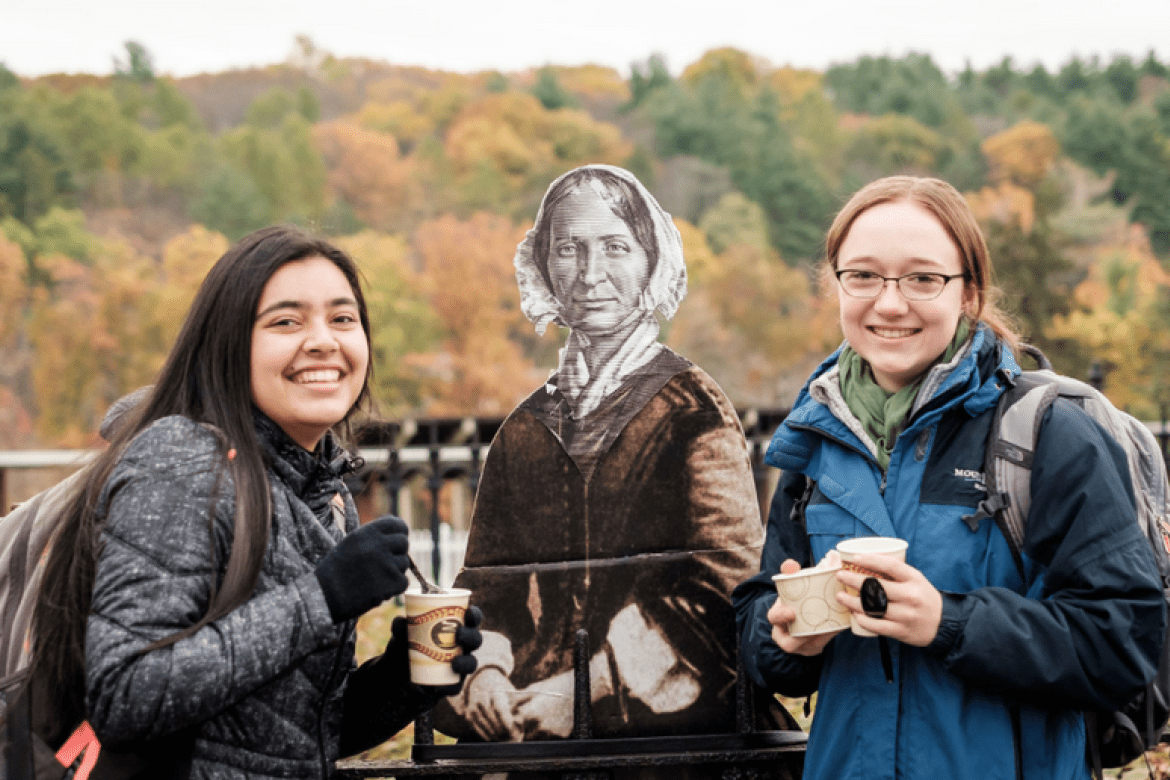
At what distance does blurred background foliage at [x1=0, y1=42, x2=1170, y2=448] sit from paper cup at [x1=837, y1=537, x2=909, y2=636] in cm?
2343

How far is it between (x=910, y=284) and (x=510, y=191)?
52.1 meters

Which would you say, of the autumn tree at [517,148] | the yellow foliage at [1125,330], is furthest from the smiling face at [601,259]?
the autumn tree at [517,148]

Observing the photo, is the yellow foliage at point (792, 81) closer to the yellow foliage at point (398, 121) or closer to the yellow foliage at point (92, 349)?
the yellow foliage at point (398, 121)

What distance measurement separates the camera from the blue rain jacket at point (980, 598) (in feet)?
5.97

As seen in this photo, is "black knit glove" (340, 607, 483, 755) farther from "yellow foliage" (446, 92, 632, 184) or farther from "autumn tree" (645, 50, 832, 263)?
"yellow foliage" (446, 92, 632, 184)

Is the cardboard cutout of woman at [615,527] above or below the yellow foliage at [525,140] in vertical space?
below

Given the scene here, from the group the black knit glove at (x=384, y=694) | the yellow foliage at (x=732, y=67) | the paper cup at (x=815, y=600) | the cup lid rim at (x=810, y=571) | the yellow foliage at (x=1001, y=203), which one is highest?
the yellow foliage at (x=732, y=67)

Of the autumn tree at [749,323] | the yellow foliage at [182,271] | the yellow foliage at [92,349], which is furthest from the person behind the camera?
the autumn tree at [749,323]

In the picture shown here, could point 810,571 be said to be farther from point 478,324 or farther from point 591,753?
point 478,324

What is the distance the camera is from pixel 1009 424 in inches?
76.7

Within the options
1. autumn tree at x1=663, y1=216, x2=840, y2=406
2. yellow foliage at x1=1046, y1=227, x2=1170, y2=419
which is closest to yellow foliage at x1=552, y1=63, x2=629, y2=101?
autumn tree at x1=663, y1=216, x2=840, y2=406

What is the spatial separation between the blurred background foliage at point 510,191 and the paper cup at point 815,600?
23438 millimetres

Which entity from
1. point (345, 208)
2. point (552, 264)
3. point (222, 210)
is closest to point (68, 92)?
point (222, 210)

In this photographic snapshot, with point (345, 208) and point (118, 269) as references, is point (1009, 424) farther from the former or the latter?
point (345, 208)
